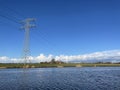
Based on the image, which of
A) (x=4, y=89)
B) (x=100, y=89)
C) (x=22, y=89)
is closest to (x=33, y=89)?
(x=22, y=89)

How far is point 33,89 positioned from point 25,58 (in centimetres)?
5708

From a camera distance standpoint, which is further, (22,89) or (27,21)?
(27,21)

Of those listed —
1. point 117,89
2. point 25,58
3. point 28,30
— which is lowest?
point 117,89

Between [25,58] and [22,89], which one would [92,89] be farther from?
[25,58]

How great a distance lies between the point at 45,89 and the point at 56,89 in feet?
8.08

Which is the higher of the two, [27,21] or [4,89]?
[27,21]

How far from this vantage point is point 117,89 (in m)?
48.3

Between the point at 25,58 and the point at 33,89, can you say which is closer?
the point at 33,89

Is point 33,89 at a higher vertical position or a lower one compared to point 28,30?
lower

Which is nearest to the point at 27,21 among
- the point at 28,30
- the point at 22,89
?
the point at 28,30

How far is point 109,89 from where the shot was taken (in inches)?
1916

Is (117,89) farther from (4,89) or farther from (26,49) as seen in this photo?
(26,49)

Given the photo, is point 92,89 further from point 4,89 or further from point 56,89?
point 4,89

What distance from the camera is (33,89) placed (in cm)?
5022
